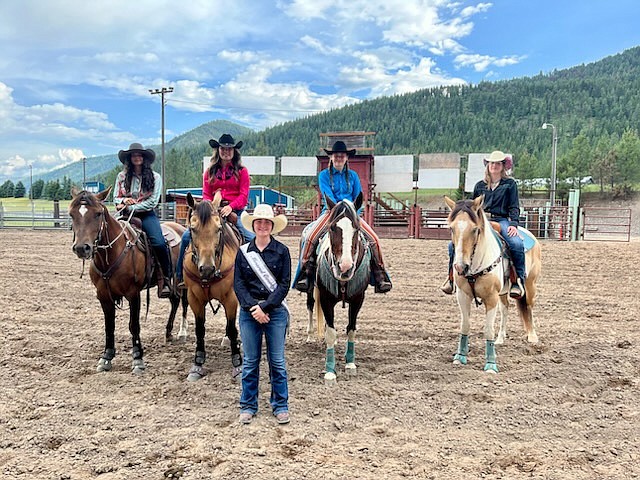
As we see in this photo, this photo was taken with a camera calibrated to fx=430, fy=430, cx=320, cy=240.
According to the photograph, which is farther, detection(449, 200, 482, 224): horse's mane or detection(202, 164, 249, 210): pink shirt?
detection(202, 164, 249, 210): pink shirt

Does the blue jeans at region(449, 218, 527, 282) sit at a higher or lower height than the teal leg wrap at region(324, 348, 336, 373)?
higher

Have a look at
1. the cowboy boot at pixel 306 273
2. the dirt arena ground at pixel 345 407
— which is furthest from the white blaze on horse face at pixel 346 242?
the dirt arena ground at pixel 345 407

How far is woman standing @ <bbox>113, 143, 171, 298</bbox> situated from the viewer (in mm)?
5207

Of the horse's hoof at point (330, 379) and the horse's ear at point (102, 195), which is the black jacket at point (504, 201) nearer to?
the horse's hoof at point (330, 379)

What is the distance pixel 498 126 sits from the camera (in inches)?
4833

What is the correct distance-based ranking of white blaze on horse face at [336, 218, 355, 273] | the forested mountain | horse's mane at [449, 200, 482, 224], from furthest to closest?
the forested mountain → horse's mane at [449, 200, 482, 224] → white blaze on horse face at [336, 218, 355, 273]

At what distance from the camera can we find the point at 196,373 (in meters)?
4.58

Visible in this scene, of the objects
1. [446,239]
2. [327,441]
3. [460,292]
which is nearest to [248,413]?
[327,441]

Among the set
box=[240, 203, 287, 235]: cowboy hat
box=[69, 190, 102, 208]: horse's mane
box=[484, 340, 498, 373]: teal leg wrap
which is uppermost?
box=[69, 190, 102, 208]: horse's mane

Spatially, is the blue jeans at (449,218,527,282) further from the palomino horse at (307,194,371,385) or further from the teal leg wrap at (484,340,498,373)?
the palomino horse at (307,194,371,385)

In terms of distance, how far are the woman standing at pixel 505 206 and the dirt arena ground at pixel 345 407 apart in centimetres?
111

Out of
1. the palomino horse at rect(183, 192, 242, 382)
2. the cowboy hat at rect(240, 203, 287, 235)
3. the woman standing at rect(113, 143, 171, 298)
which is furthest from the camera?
the woman standing at rect(113, 143, 171, 298)

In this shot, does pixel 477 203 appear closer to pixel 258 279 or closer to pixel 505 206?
pixel 505 206

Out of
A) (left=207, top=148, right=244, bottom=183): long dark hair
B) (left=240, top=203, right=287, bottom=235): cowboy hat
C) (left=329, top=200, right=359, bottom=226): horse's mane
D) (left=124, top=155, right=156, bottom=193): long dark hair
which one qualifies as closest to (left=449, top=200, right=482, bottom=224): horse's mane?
(left=329, top=200, right=359, bottom=226): horse's mane
